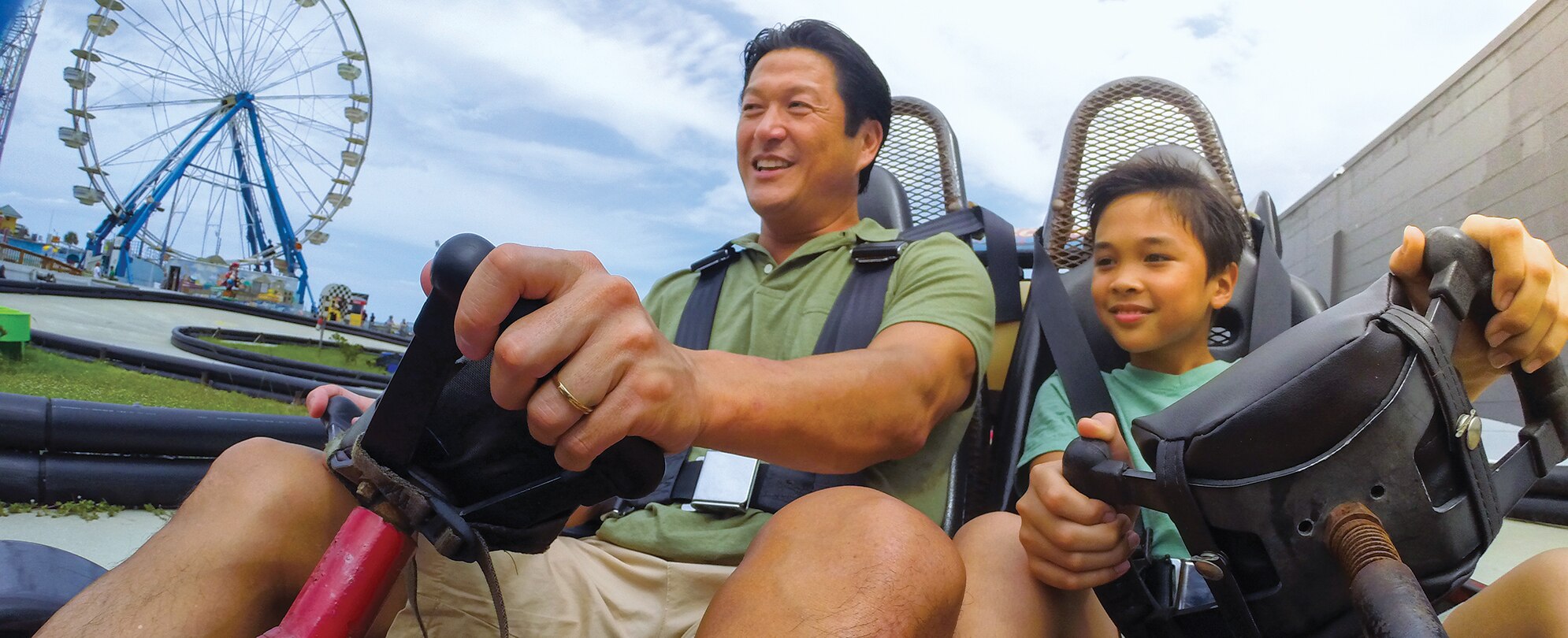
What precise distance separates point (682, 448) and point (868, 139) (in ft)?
3.83

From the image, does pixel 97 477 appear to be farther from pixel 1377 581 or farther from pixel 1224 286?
pixel 1377 581

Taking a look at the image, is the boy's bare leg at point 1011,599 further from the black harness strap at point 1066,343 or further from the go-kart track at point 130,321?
the go-kart track at point 130,321

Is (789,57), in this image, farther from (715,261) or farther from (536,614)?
(536,614)

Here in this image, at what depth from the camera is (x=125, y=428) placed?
2.60 metres

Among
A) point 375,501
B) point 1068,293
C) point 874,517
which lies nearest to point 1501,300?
point 874,517

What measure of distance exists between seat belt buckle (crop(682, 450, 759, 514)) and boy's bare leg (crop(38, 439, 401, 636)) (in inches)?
16.9

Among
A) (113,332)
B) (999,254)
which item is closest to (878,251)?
(999,254)

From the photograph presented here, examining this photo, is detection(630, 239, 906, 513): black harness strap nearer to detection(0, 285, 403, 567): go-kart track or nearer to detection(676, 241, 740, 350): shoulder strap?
detection(676, 241, 740, 350): shoulder strap

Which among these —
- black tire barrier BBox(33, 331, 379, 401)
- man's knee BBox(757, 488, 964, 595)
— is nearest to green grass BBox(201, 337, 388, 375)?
black tire barrier BBox(33, 331, 379, 401)

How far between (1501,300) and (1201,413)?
0.30 metres

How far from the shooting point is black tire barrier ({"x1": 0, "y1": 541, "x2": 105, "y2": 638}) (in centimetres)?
102

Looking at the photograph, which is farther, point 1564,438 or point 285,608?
point 285,608

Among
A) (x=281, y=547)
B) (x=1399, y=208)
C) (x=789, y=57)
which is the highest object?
(x=1399, y=208)

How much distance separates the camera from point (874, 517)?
2.72 feet
